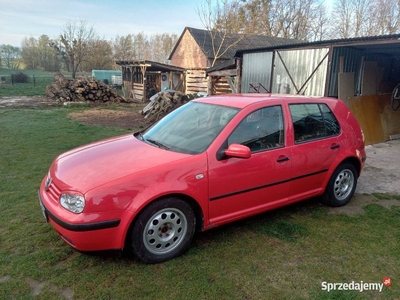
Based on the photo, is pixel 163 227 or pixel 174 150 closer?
pixel 163 227

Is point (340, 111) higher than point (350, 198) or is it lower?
higher

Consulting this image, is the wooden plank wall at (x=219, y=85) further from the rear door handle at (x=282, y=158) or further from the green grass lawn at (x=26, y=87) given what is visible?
the green grass lawn at (x=26, y=87)

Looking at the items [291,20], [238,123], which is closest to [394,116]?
[238,123]

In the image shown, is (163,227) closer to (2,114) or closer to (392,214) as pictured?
(392,214)

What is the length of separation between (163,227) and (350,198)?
9.89 ft

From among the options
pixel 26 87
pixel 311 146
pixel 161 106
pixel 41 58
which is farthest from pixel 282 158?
pixel 41 58

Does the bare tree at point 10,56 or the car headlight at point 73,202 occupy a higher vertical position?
the bare tree at point 10,56

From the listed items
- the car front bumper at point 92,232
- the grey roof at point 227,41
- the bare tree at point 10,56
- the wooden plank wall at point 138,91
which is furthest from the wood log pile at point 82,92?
the bare tree at point 10,56

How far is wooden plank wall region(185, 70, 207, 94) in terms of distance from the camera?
19.6 meters

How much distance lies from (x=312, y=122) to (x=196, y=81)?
16995mm

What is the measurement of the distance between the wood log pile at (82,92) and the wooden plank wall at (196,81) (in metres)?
4.97

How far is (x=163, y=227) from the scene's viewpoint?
280cm

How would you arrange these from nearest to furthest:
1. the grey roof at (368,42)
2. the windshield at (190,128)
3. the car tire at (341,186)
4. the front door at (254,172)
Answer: the front door at (254,172) → the windshield at (190,128) → the car tire at (341,186) → the grey roof at (368,42)

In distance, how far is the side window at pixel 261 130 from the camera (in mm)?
3201
